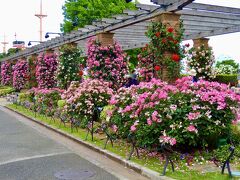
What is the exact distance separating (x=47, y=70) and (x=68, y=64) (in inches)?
184

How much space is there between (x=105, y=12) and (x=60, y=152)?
103 feet

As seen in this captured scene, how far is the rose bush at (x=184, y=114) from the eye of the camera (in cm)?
712

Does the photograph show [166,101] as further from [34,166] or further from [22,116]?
[22,116]

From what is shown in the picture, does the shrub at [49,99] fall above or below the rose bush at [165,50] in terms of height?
below

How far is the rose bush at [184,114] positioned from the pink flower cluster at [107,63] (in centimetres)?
706

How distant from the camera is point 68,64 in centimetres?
1822

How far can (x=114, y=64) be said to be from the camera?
15.1m

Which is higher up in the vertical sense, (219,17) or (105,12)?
(105,12)

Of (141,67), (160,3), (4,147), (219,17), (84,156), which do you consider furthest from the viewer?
(219,17)

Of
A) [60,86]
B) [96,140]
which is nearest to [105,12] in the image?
[60,86]

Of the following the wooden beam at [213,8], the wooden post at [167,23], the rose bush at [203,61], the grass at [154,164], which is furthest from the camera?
the rose bush at [203,61]

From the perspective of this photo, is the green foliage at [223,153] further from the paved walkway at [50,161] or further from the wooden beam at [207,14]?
the wooden beam at [207,14]

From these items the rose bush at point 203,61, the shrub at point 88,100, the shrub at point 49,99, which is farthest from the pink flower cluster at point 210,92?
the rose bush at point 203,61

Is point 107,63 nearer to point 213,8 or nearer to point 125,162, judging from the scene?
point 213,8
